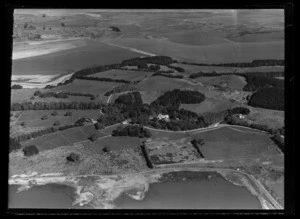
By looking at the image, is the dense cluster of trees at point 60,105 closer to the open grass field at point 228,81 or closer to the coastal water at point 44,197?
the coastal water at point 44,197

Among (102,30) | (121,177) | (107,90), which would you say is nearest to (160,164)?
(121,177)

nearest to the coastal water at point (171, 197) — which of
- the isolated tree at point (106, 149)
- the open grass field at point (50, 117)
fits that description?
the isolated tree at point (106, 149)

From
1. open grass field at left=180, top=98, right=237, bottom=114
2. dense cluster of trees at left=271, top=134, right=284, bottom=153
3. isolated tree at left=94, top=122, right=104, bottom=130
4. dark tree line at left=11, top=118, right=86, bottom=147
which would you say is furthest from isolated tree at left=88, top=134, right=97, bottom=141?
dense cluster of trees at left=271, top=134, right=284, bottom=153

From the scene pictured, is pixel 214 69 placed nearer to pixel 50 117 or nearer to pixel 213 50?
pixel 213 50

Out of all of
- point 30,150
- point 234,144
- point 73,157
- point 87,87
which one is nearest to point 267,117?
point 234,144
